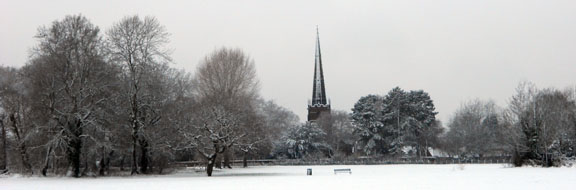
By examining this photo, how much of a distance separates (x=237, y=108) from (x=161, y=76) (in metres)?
6.15

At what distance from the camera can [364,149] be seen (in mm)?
76750

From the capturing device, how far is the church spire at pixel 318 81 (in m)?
111

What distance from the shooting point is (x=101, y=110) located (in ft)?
115

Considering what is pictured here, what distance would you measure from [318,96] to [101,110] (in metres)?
79.5

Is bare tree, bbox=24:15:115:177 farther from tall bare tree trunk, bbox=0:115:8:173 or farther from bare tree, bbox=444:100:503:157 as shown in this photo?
bare tree, bbox=444:100:503:157

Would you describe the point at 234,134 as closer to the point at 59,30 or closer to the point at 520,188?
the point at 59,30

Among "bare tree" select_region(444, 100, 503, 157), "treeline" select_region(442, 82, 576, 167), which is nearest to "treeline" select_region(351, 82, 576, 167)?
"bare tree" select_region(444, 100, 503, 157)

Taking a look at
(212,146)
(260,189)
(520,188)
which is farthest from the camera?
(212,146)

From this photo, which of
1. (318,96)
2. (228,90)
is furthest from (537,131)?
(318,96)

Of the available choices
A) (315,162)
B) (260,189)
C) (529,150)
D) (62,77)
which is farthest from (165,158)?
(315,162)

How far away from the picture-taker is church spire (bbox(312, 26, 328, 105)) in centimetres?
11144

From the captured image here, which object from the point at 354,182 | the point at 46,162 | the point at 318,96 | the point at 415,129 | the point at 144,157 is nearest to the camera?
the point at 354,182

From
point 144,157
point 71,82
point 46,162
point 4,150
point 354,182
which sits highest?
point 71,82

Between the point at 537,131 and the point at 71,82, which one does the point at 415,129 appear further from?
the point at 71,82
